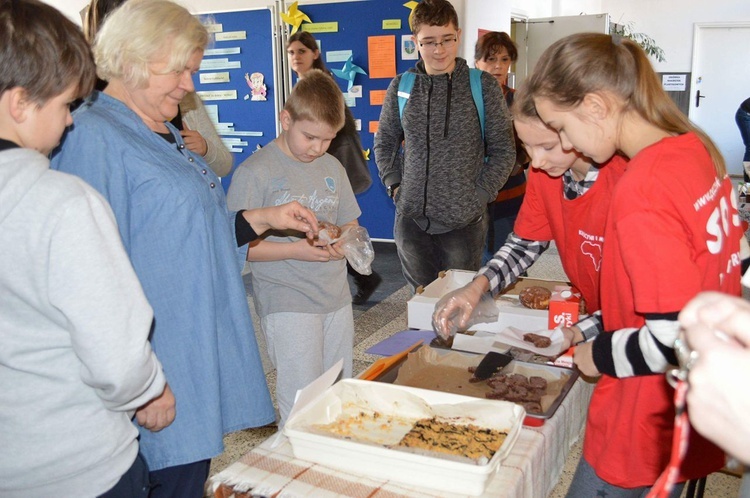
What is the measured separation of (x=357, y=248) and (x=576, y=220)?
73cm

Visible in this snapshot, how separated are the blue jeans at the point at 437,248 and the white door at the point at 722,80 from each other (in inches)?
371

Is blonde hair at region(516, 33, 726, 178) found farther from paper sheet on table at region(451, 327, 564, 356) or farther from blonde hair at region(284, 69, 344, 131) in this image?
blonde hair at region(284, 69, 344, 131)

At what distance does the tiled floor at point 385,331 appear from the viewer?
2.47 metres

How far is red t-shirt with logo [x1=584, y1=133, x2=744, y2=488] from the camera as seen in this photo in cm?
107

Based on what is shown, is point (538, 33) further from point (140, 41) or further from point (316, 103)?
point (140, 41)

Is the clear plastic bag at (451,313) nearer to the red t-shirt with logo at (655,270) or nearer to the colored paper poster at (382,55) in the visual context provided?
the red t-shirt with logo at (655,270)

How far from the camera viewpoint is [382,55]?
5.45 metres

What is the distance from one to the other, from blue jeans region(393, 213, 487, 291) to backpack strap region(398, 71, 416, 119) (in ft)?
1.70

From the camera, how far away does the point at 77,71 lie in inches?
43.3

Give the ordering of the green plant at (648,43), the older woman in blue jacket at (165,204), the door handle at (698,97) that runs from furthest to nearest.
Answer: the door handle at (698,97), the green plant at (648,43), the older woman in blue jacket at (165,204)

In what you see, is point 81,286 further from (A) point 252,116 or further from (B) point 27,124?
(A) point 252,116

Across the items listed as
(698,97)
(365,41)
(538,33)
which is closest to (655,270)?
(365,41)

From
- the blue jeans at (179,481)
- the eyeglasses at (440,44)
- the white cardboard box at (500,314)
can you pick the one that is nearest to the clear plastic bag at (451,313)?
the white cardboard box at (500,314)

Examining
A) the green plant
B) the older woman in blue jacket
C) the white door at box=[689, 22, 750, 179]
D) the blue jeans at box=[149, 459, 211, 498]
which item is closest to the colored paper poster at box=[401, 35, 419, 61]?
the older woman in blue jacket
